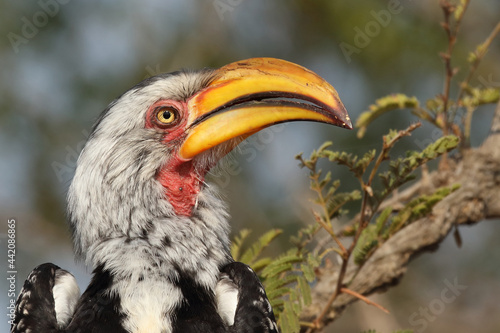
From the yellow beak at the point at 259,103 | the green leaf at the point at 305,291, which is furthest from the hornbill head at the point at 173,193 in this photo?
the green leaf at the point at 305,291

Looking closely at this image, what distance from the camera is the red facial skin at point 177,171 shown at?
3.53 m

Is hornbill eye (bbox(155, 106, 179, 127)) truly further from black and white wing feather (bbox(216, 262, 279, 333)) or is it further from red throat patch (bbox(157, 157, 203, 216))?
black and white wing feather (bbox(216, 262, 279, 333))

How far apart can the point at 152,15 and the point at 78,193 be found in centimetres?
574

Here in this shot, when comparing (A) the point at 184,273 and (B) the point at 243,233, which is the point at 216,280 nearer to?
(A) the point at 184,273

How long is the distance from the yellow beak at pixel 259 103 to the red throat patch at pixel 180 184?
0.08 metres

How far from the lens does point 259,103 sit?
3.42 metres

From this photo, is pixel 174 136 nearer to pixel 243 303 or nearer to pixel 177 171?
pixel 177 171

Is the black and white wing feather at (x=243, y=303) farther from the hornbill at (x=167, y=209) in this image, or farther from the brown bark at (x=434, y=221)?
the brown bark at (x=434, y=221)

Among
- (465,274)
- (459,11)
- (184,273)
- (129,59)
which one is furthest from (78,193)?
(465,274)

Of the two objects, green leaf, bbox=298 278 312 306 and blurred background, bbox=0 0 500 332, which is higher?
blurred background, bbox=0 0 500 332

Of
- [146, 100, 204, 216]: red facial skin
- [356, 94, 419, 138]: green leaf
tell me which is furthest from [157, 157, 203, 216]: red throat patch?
[356, 94, 419, 138]: green leaf

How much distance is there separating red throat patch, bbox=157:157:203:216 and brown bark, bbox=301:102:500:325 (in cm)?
112

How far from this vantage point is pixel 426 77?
8.48 meters

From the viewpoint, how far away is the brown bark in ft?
13.6
